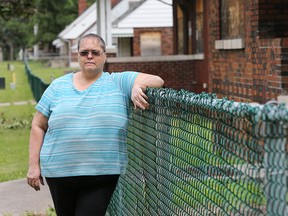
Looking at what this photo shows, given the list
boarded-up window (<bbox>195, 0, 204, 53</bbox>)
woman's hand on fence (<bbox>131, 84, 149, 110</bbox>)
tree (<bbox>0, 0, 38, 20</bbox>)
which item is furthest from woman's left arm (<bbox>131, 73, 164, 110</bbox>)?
tree (<bbox>0, 0, 38, 20</bbox>)

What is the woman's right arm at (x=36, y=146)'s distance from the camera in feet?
17.6

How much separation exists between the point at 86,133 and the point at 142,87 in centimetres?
58

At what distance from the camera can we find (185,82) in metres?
21.4

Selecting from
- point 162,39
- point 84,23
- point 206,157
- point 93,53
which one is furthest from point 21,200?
point 84,23

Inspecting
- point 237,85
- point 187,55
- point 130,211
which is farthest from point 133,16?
point 130,211

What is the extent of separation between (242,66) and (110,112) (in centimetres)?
765

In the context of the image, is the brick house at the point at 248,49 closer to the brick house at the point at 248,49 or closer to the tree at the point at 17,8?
the brick house at the point at 248,49

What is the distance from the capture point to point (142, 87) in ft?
17.7

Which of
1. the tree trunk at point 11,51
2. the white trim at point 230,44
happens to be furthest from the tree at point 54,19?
the white trim at point 230,44

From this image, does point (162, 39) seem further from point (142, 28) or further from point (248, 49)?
point (248, 49)

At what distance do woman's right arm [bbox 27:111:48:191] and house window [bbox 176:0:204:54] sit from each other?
48.5ft

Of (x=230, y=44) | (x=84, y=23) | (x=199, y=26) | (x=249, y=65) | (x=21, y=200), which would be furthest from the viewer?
(x=84, y=23)

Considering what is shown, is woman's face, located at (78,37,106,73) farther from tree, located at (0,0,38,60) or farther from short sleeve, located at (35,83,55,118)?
tree, located at (0,0,38,60)

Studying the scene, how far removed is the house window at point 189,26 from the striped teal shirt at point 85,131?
14.9 meters
